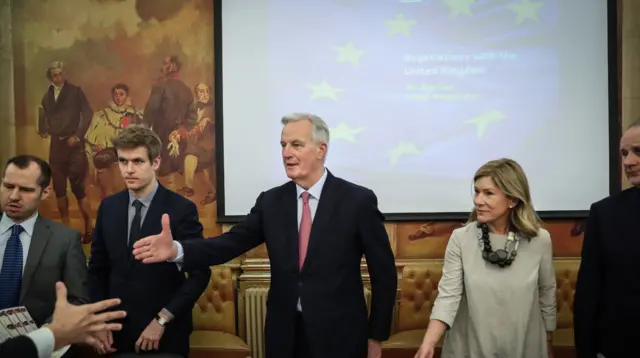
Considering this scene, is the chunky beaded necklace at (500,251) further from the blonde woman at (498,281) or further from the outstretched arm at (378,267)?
the outstretched arm at (378,267)

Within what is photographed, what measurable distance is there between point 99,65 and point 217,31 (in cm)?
99

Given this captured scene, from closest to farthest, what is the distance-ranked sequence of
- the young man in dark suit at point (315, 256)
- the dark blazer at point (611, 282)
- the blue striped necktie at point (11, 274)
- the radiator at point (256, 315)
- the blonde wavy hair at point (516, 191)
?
the dark blazer at point (611, 282) → the young man in dark suit at point (315, 256) → the blonde wavy hair at point (516, 191) → the blue striped necktie at point (11, 274) → the radiator at point (256, 315)

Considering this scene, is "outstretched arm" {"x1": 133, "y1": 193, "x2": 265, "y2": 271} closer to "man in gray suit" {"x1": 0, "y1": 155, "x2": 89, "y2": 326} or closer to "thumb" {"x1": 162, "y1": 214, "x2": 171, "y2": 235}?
"thumb" {"x1": 162, "y1": 214, "x2": 171, "y2": 235}

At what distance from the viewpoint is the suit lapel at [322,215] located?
2.43m

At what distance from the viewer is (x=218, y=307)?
415 cm

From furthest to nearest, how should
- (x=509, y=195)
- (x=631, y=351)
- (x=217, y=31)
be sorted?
(x=217, y=31)
(x=509, y=195)
(x=631, y=351)

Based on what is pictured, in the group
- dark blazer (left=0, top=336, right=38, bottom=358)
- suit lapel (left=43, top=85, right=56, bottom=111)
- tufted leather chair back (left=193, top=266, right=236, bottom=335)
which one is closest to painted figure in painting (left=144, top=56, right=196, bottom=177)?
suit lapel (left=43, top=85, right=56, bottom=111)

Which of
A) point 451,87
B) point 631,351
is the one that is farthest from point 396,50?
point 631,351

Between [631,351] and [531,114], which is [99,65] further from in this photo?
[631,351]

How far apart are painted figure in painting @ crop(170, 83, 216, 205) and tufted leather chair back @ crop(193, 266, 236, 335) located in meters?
0.71

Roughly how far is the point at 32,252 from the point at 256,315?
1.84 m

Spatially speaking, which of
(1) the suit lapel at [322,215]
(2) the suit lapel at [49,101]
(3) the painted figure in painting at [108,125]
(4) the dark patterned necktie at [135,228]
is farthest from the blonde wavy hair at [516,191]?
(2) the suit lapel at [49,101]

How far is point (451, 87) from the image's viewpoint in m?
4.16

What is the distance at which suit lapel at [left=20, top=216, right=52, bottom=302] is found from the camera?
2.62 metres
